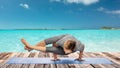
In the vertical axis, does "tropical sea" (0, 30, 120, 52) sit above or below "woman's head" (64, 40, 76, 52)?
below

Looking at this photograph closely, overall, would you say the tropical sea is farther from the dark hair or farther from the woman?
the dark hair

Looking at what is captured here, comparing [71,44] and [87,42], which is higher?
[71,44]

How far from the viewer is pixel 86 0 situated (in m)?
33.1

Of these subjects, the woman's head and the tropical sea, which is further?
the tropical sea

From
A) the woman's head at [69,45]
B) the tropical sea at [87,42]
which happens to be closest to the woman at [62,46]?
the woman's head at [69,45]

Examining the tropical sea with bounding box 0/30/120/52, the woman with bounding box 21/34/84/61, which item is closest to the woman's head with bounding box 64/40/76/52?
the woman with bounding box 21/34/84/61

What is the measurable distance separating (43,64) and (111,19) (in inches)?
1060

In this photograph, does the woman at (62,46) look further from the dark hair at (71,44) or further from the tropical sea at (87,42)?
the tropical sea at (87,42)

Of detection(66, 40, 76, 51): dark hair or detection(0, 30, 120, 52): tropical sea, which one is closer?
detection(66, 40, 76, 51): dark hair

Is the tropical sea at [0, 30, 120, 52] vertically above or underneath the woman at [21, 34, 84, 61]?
underneath

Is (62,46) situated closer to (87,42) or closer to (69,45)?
(69,45)

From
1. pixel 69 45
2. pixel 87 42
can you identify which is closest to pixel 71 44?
pixel 69 45

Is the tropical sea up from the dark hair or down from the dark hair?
down

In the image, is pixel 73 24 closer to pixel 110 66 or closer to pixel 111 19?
pixel 111 19
